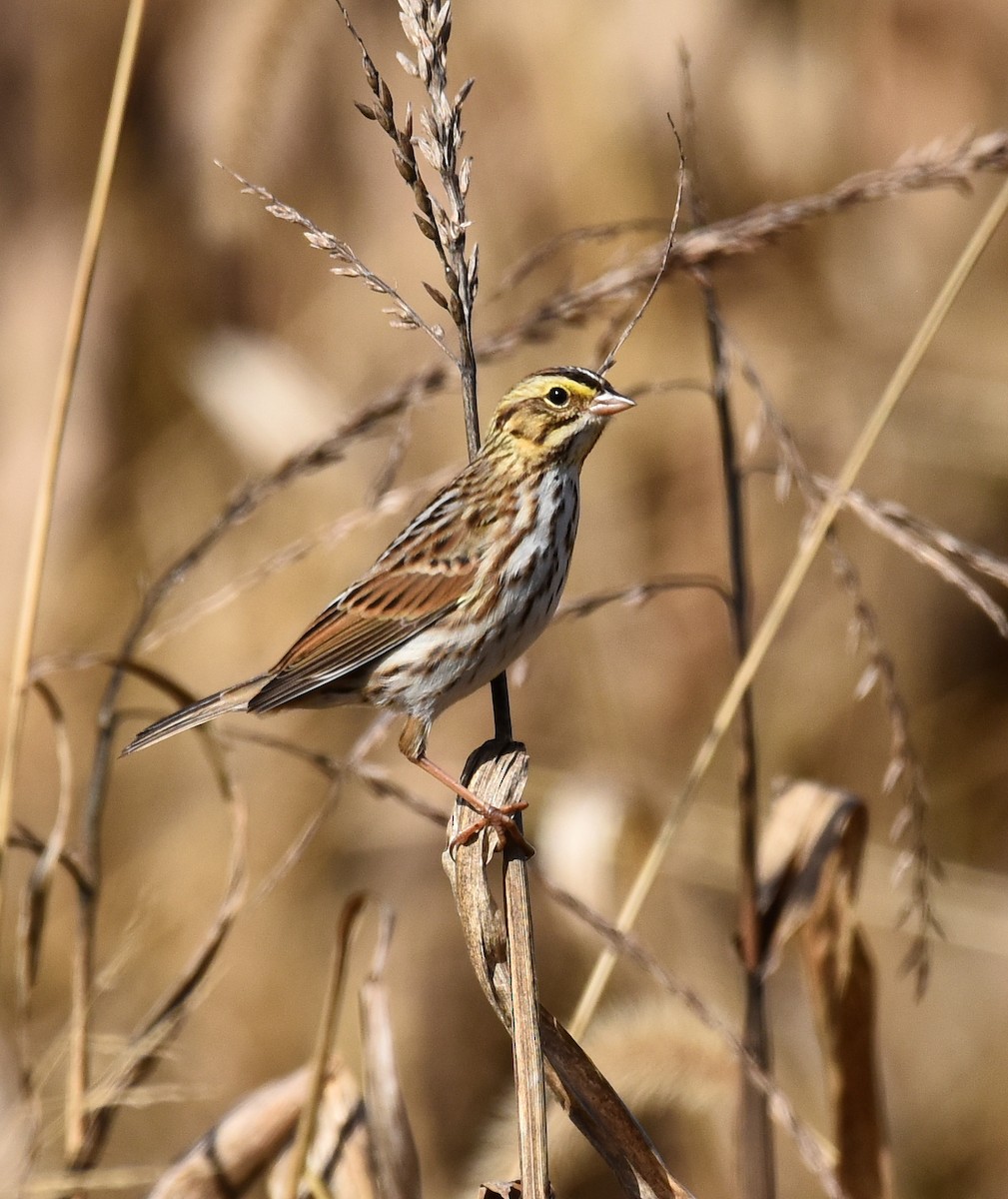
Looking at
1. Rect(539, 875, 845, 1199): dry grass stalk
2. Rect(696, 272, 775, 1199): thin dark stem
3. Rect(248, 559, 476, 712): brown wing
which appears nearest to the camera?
Rect(539, 875, 845, 1199): dry grass stalk

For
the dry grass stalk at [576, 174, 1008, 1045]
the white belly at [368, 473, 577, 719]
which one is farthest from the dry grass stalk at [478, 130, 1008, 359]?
the white belly at [368, 473, 577, 719]

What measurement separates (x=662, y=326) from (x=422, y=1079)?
8.67 ft

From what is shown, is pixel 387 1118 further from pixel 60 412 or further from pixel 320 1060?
pixel 60 412

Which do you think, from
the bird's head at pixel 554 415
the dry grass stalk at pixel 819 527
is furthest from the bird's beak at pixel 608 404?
the dry grass stalk at pixel 819 527

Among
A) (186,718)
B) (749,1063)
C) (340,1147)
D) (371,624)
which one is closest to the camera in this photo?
(749,1063)

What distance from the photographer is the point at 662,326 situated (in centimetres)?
479

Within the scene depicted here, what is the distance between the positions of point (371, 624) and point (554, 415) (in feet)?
1.69

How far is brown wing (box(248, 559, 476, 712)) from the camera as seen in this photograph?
2484 mm

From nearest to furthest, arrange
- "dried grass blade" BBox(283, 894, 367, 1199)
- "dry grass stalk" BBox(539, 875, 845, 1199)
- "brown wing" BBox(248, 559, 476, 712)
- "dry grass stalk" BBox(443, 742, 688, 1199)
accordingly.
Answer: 1. "dry grass stalk" BBox(443, 742, 688, 1199)
2. "dried grass blade" BBox(283, 894, 367, 1199)
3. "dry grass stalk" BBox(539, 875, 845, 1199)
4. "brown wing" BBox(248, 559, 476, 712)

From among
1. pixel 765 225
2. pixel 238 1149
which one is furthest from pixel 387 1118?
pixel 765 225

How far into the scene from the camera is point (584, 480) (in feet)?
14.7

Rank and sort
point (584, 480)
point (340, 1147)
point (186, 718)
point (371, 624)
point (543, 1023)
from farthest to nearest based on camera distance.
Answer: point (584, 480) → point (371, 624) → point (186, 718) → point (340, 1147) → point (543, 1023)

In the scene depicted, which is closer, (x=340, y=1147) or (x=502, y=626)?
(x=340, y=1147)

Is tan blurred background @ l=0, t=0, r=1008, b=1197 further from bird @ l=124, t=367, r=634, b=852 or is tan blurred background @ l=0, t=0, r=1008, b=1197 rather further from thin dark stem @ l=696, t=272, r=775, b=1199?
thin dark stem @ l=696, t=272, r=775, b=1199
